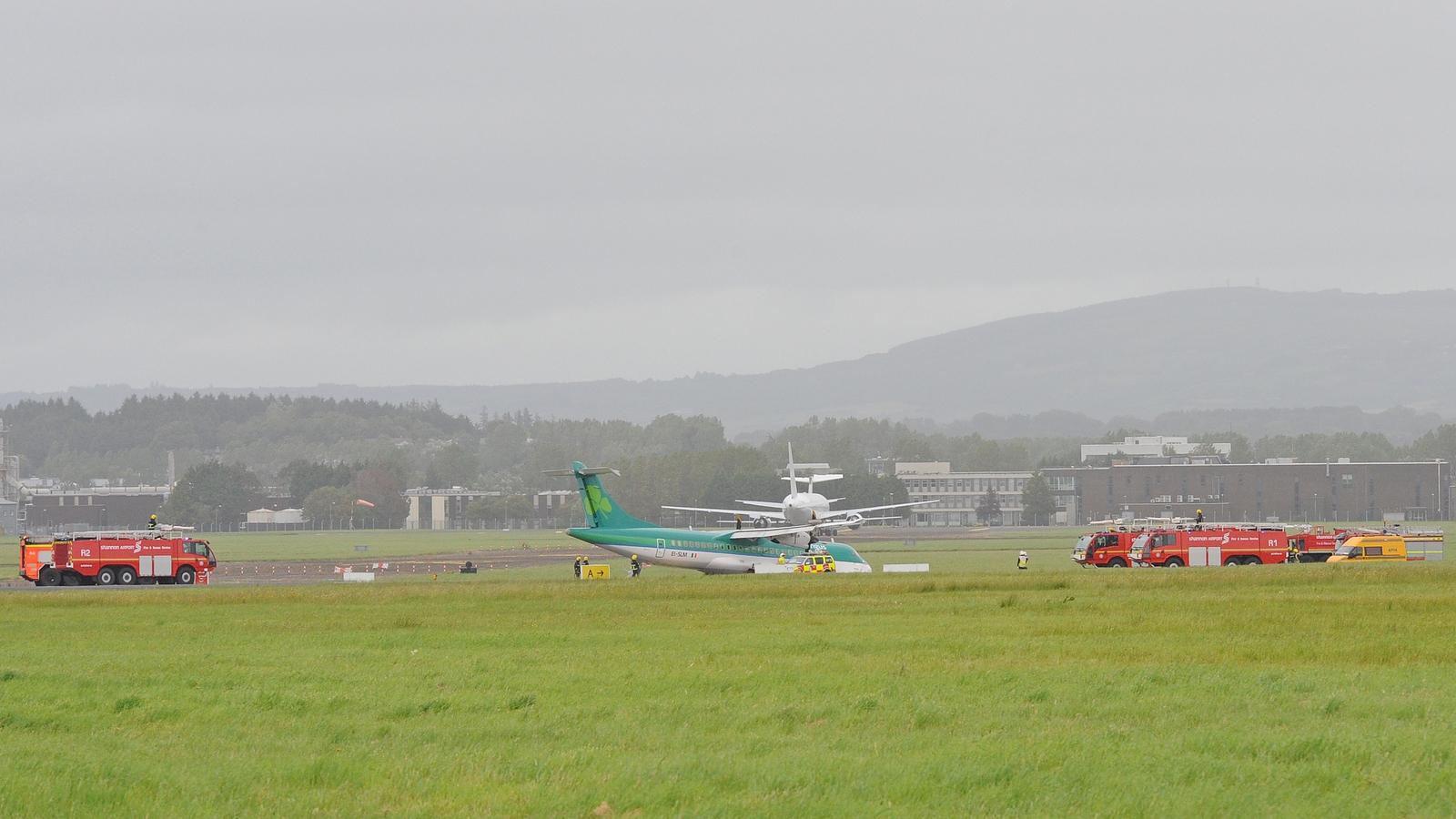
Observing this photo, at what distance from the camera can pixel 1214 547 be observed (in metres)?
66.3

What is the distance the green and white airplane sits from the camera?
69688 millimetres

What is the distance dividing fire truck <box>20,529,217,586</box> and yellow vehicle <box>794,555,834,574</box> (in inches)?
1083

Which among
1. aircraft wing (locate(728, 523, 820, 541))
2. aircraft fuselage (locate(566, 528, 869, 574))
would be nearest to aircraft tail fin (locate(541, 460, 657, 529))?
aircraft fuselage (locate(566, 528, 869, 574))

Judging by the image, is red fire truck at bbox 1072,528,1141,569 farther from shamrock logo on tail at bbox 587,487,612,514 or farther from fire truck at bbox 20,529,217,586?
fire truck at bbox 20,529,217,586

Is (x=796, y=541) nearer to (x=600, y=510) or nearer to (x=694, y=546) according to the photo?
(x=694, y=546)

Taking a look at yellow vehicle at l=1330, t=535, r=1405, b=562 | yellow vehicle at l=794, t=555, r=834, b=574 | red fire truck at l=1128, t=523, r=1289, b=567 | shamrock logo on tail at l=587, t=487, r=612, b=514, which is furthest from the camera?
yellow vehicle at l=1330, t=535, r=1405, b=562

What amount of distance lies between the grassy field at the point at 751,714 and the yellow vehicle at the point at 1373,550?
37428 millimetres

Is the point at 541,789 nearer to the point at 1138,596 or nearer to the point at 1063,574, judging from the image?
the point at 1138,596

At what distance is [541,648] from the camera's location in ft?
95.9

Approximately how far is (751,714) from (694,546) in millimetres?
50754

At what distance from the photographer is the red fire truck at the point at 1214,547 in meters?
66.2

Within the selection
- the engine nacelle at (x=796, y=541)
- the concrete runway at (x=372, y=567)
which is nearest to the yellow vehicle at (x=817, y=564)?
the engine nacelle at (x=796, y=541)

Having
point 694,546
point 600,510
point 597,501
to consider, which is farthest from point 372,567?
point 694,546

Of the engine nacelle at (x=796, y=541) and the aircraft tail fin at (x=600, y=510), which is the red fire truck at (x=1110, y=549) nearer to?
the engine nacelle at (x=796, y=541)
